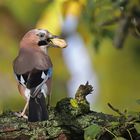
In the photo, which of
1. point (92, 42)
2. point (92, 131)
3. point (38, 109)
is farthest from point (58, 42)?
point (92, 42)

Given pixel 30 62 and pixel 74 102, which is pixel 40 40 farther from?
pixel 74 102

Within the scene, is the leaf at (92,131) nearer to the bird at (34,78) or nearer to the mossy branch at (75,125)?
the mossy branch at (75,125)

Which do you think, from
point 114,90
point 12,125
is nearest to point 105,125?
point 12,125

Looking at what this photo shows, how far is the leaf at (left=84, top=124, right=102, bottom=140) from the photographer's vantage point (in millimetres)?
4125

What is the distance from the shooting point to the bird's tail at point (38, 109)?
14.2 ft

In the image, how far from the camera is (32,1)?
7.98 meters

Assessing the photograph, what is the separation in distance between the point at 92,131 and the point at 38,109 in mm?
351

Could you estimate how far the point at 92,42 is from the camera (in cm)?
739

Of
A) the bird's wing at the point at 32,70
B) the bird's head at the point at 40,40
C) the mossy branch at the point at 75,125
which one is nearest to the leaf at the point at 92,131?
the mossy branch at the point at 75,125

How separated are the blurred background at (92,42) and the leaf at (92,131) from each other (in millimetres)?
1709

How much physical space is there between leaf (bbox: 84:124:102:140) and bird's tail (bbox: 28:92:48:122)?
272mm

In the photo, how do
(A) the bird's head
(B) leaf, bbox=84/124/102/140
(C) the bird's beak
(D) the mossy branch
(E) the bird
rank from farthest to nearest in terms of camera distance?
(A) the bird's head
(C) the bird's beak
(E) the bird
(D) the mossy branch
(B) leaf, bbox=84/124/102/140

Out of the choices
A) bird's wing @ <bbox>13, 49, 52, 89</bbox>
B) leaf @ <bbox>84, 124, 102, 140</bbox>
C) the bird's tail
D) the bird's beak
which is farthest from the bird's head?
leaf @ <bbox>84, 124, 102, 140</bbox>

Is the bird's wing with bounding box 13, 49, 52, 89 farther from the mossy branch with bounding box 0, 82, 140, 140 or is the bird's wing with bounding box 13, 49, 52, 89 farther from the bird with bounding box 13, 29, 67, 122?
the mossy branch with bounding box 0, 82, 140, 140
